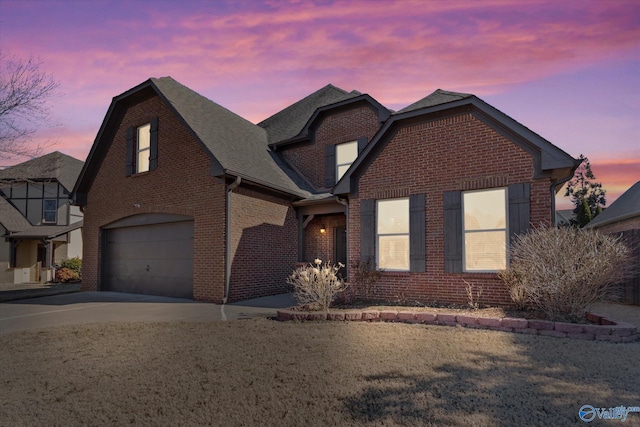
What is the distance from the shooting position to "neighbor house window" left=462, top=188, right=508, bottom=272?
8289mm

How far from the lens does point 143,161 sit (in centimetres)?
1341

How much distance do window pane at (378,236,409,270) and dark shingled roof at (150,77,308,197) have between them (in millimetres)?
4360

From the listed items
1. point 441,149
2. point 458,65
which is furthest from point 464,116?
point 458,65

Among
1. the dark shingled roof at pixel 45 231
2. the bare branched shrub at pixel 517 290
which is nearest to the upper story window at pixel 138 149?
the dark shingled roof at pixel 45 231

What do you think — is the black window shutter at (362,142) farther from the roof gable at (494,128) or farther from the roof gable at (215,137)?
the roof gable at (494,128)

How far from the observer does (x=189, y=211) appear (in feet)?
37.4

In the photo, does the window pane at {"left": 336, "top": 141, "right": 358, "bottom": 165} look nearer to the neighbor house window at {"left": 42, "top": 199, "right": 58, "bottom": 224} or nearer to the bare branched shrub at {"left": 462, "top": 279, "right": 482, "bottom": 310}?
the bare branched shrub at {"left": 462, "top": 279, "right": 482, "bottom": 310}

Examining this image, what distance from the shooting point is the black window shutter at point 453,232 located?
8539 mm

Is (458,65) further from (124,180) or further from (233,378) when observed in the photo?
(124,180)

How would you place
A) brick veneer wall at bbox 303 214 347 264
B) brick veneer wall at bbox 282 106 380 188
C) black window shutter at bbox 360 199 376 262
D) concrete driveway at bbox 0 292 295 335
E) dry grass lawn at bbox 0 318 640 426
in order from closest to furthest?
dry grass lawn at bbox 0 318 640 426, concrete driveway at bbox 0 292 295 335, black window shutter at bbox 360 199 376 262, brick veneer wall at bbox 303 214 347 264, brick veneer wall at bbox 282 106 380 188

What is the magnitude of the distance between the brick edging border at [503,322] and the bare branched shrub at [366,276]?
1.91 metres

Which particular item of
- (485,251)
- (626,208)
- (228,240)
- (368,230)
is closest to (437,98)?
(368,230)

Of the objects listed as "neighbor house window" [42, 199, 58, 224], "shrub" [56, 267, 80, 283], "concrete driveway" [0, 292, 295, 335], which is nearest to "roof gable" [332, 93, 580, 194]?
"concrete driveway" [0, 292, 295, 335]

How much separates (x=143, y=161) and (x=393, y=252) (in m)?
9.88
